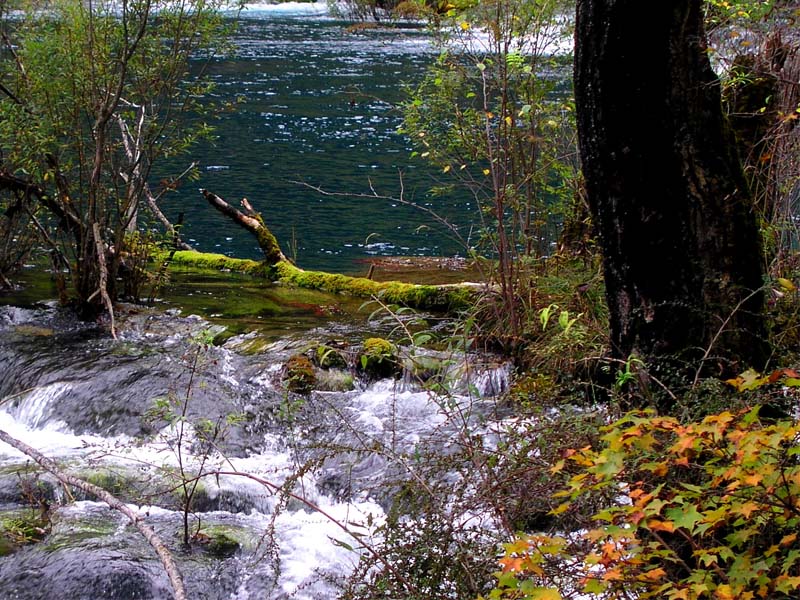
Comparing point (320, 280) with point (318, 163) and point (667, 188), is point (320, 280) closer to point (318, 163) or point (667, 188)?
point (667, 188)

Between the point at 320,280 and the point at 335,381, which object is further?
the point at 320,280

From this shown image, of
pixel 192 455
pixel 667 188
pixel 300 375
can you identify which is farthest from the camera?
pixel 300 375

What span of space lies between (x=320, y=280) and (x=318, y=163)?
9932 millimetres

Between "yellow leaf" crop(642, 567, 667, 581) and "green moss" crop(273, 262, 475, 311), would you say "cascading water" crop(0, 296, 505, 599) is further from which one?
"yellow leaf" crop(642, 567, 667, 581)

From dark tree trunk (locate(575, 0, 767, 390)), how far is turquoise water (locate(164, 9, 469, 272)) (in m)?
3.10

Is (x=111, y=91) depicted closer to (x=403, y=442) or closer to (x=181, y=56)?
(x=181, y=56)

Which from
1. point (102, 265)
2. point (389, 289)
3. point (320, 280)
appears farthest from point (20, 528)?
point (320, 280)

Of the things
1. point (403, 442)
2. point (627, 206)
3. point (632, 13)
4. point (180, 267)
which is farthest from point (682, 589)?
point (180, 267)

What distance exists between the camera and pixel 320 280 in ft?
34.6

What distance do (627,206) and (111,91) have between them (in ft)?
18.8

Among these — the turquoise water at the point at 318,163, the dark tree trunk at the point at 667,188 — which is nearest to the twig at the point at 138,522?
the dark tree trunk at the point at 667,188

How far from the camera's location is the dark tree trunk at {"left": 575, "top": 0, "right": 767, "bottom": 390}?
14.0 ft

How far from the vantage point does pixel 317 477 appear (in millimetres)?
6168

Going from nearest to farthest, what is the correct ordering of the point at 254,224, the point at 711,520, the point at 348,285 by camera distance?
the point at 711,520 → the point at 348,285 → the point at 254,224
